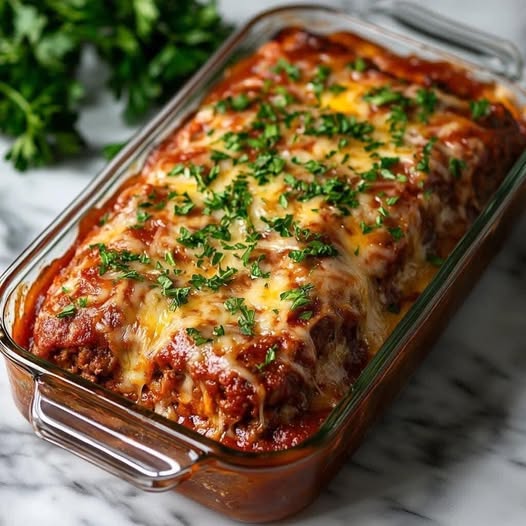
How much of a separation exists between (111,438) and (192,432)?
0.80 ft

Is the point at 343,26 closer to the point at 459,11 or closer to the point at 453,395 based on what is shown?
the point at 459,11

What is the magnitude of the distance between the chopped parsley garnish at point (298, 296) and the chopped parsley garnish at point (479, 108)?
105cm

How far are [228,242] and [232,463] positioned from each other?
73 cm

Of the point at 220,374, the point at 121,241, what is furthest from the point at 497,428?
the point at 121,241

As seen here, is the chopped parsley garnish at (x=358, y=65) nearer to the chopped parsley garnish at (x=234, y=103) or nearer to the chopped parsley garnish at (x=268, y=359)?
the chopped parsley garnish at (x=234, y=103)

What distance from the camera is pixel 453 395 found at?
315 centimetres

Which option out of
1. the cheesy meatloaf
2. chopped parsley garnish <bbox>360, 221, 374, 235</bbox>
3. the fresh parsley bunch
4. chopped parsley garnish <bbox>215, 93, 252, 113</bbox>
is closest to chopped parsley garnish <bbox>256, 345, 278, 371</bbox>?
the cheesy meatloaf

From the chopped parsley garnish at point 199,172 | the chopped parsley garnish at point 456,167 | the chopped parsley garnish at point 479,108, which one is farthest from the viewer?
the chopped parsley garnish at point 479,108

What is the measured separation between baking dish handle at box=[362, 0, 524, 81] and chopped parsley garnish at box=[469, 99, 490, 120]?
30cm

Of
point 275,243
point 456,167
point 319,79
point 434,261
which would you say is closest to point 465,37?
point 319,79

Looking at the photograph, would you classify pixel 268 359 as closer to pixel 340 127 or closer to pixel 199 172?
pixel 199 172

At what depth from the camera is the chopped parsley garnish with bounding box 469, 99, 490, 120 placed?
345 cm

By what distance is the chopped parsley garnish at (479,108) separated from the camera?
136 inches

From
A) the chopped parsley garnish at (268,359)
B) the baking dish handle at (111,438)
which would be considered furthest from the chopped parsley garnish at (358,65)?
the baking dish handle at (111,438)
